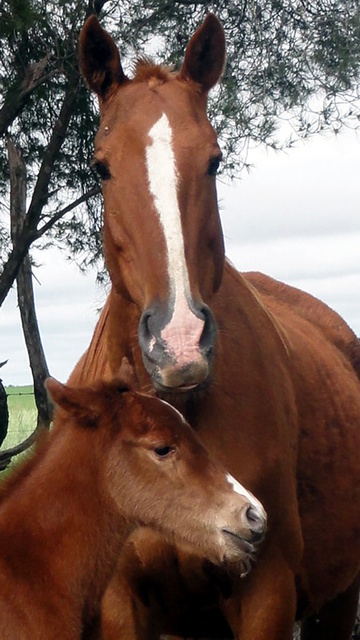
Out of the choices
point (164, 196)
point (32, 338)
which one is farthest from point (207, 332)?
point (32, 338)

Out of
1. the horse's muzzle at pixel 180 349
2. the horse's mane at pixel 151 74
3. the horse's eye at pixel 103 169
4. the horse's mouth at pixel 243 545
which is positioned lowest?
the horse's mouth at pixel 243 545

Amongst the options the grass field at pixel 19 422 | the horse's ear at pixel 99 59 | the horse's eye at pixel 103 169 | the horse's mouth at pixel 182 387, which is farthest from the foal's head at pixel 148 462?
the grass field at pixel 19 422

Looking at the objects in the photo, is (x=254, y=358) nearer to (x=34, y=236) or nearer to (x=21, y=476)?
(x=21, y=476)

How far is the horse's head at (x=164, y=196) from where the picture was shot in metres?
4.00

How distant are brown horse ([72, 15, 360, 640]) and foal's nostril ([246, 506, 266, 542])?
33 centimetres

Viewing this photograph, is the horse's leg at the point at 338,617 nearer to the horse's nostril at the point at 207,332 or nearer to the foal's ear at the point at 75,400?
the foal's ear at the point at 75,400

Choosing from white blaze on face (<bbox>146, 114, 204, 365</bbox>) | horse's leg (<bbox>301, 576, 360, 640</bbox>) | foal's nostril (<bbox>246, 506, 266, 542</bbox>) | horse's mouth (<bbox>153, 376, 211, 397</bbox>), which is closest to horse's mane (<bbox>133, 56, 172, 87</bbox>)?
white blaze on face (<bbox>146, 114, 204, 365</bbox>)

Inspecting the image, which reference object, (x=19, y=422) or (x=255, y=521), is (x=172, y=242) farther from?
(x=19, y=422)

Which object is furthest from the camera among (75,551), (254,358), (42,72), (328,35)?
(328,35)

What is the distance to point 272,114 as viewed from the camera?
403 inches

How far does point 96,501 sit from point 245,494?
0.58 meters

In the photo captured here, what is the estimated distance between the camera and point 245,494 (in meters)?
4.24

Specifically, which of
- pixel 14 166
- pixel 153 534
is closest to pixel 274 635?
pixel 153 534

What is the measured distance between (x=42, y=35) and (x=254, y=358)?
6.09 meters
